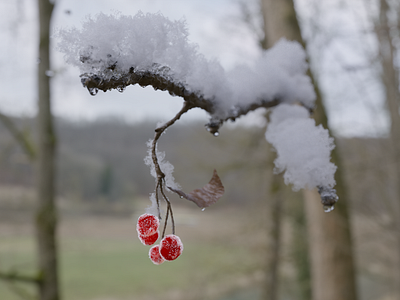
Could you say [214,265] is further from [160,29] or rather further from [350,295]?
[160,29]

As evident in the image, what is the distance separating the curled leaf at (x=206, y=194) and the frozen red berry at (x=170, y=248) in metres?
0.09

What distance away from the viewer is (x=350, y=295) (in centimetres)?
243

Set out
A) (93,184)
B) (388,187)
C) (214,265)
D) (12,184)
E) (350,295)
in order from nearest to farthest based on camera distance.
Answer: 1. (350,295)
2. (388,187)
3. (12,184)
4. (214,265)
5. (93,184)

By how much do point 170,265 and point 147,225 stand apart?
1133 cm

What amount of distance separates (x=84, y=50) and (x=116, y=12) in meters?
0.09

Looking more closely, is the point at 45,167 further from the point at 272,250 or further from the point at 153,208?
the point at 272,250

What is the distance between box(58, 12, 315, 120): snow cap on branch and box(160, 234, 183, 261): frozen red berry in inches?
8.7

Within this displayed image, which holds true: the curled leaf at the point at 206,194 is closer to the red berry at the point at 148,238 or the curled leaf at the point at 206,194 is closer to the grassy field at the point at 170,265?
the red berry at the point at 148,238

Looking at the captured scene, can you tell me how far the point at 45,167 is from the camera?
269 centimetres

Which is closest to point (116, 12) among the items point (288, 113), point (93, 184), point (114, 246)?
point (288, 113)

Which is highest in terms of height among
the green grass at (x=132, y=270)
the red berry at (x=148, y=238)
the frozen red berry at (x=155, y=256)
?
the green grass at (x=132, y=270)

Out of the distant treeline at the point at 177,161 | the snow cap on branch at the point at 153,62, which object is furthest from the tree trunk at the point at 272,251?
the snow cap on branch at the point at 153,62

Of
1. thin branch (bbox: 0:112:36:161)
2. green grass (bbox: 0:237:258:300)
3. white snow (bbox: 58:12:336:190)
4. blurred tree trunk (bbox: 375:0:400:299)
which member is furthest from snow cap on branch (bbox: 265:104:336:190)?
green grass (bbox: 0:237:258:300)

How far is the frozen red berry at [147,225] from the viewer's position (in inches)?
19.2
